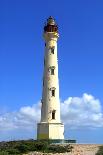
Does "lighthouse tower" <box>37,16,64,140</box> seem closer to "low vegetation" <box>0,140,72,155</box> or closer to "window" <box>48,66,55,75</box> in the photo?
"window" <box>48,66,55,75</box>

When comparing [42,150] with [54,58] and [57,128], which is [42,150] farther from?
[54,58]

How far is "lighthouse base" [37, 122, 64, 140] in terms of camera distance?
149ft

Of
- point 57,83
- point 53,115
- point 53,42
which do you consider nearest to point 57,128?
point 53,115

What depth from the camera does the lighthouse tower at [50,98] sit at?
45594 mm

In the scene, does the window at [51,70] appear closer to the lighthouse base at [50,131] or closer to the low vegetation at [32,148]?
the lighthouse base at [50,131]

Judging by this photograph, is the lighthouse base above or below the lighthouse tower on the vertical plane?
below

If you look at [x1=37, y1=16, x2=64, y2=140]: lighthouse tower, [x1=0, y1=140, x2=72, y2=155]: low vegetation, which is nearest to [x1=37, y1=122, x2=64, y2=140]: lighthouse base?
[x1=37, y1=16, x2=64, y2=140]: lighthouse tower

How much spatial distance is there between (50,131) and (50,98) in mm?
3593

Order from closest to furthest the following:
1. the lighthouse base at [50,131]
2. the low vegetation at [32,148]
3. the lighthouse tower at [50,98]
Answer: the low vegetation at [32,148], the lighthouse base at [50,131], the lighthouse tower at [50,98]

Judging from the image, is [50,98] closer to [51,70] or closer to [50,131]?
[51,70]

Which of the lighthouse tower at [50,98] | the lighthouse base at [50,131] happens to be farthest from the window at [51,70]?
the lighthouse base at [50,131]

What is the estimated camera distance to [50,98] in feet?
151

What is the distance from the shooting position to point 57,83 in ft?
153

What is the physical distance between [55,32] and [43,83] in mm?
5999
